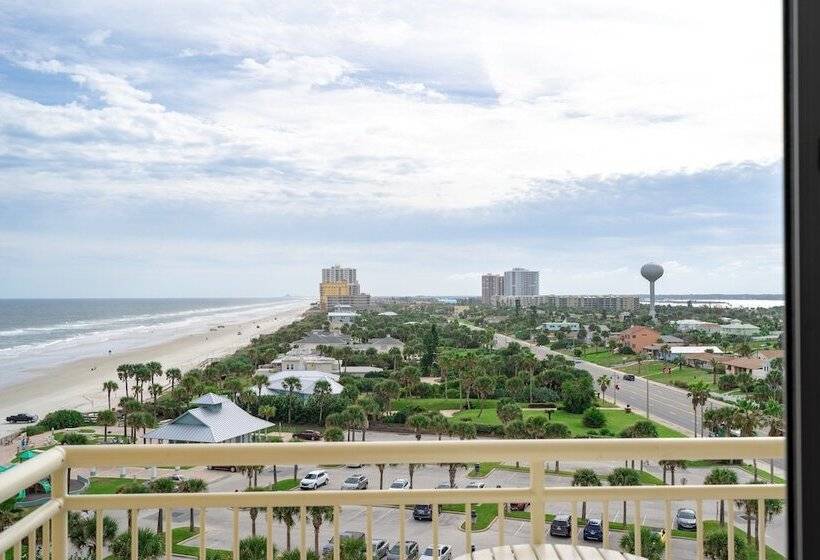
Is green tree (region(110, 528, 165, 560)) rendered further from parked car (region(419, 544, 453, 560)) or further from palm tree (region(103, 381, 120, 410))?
palm tree (region(103, 381, 120, 410))

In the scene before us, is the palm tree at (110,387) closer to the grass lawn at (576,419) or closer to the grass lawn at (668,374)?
the grass lawn at (576,419)

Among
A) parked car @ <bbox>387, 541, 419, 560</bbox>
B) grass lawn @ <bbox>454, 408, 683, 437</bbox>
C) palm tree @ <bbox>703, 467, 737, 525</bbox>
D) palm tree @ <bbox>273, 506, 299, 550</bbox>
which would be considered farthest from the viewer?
grass lawn @ <bbox>454, 408, 683, 437</bbox>

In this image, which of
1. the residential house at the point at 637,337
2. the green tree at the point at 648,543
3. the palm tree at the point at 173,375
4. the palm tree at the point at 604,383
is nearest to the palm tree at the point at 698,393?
the residential house at the point at 637,337

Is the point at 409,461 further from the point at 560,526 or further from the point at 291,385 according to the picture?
the point at 291,385

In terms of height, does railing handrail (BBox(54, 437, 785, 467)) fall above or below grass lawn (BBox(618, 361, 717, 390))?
below

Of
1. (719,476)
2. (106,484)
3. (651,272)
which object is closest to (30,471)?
(106,484)

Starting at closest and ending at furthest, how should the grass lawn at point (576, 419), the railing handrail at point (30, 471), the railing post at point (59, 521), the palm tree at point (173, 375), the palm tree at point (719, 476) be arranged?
the railing handrail at point (30, 471), the railing post at point (59, 521), the palm tree at point (719, 476), the grass lawn at point (576, 419), the palm tree at point (173, 375)

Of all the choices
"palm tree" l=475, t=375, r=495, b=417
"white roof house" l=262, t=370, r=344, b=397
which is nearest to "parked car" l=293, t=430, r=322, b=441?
"white roof house" l=262, t=370, r=344, b=397
